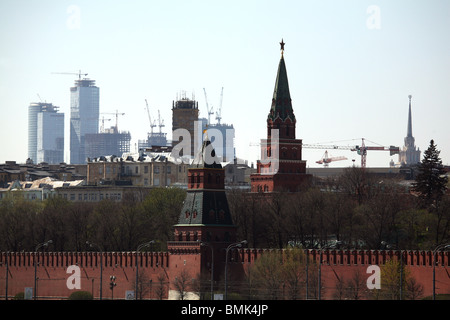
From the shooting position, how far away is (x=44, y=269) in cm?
15312

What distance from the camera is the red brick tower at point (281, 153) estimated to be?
177625mm

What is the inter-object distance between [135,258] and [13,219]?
3354 cm

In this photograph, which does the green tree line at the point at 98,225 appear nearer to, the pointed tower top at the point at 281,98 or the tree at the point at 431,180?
the pointed tower top at the point at 281,98

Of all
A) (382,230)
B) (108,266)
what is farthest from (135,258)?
(382,230)

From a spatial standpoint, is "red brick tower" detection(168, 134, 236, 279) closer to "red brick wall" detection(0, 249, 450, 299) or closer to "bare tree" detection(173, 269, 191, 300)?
"red brick wall" detection(0, 249, 450, 299)

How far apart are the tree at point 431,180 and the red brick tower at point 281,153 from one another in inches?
699

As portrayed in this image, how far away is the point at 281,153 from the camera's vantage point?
180625 mm

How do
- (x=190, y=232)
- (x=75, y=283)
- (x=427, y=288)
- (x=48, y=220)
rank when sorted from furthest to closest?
1. (x=48, y=220)
2. (x=75, y=283)
3. (x=190, y=232)
4. (x=427, y=288)

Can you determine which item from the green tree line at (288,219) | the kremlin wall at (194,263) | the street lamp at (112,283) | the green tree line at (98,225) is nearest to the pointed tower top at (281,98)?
the green tree line at (288,219)

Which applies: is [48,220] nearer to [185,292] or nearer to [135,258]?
[135,258]

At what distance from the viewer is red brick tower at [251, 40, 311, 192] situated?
17762 centimetres

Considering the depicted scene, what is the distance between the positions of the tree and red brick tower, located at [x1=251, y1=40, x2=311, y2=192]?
17.8 m
